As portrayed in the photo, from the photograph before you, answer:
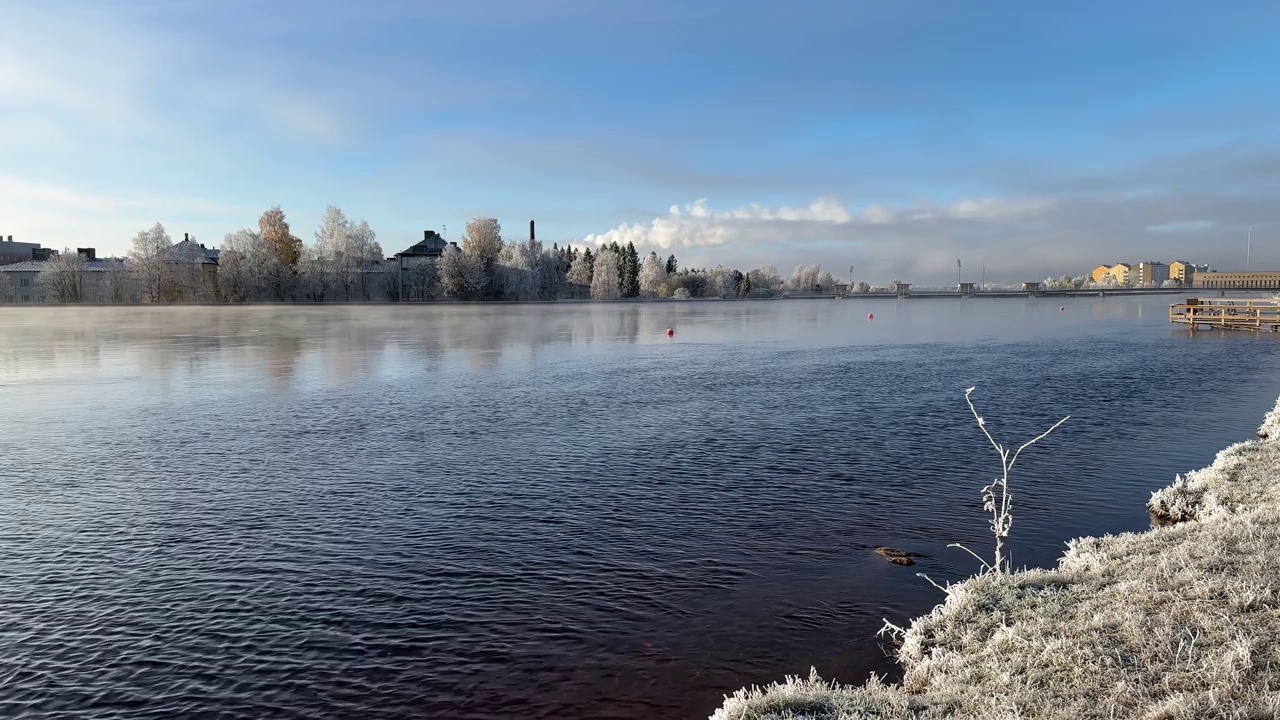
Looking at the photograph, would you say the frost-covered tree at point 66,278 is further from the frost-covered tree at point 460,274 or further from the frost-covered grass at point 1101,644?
the frost-covered grass at point 1101,644

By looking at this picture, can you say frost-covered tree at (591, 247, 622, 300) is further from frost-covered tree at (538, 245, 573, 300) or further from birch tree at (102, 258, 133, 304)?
birch tree at (102, 258, 133, 304)

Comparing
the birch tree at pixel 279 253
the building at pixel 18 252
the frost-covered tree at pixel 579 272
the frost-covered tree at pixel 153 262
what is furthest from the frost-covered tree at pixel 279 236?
the building at pixel 18 252

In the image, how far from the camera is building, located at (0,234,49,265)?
179375 mm

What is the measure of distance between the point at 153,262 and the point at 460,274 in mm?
48059

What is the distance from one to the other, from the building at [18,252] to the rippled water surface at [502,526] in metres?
190

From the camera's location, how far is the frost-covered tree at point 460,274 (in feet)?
463

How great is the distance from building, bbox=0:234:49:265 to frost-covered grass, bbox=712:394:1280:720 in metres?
217

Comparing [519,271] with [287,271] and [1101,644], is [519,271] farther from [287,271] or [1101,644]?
[1101,644]

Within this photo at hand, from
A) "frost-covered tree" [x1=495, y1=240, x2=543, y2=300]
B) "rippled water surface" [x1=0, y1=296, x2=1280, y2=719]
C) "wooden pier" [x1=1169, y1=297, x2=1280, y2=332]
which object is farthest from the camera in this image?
"frost-covered tree" [x1=495, y1=240, x2=543, y2=300]

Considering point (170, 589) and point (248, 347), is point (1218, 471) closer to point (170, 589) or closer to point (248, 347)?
point (170, 589)

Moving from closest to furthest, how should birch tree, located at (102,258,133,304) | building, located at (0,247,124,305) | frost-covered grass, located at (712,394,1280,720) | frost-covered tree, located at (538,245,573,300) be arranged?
frost-covered grass, located at (712,394,1280,720), birch tree, located at (102,258,133,304), building, located at (0,247,124,305), frost-covered tree, located at (538,245,573,300)

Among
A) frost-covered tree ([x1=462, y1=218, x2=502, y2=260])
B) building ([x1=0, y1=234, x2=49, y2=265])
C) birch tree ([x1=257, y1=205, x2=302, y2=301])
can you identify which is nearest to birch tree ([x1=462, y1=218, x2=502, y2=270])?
frost-covered tree ([x1=462, y1=218, x2=502, y2=260])

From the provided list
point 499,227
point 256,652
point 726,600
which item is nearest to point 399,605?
point 256,652

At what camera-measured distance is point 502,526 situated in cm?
1292
